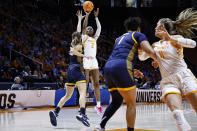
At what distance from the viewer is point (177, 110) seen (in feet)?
10.4

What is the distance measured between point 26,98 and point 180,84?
728cm

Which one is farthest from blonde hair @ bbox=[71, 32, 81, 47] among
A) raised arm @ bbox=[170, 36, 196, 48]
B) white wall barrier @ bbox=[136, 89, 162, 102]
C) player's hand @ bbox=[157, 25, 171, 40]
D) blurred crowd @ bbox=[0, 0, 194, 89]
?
white wall barrier @ bbox=[136, 89, 162, 102]

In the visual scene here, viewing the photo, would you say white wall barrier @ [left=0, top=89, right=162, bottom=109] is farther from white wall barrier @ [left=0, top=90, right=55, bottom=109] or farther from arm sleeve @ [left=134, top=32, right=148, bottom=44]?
arm sleeve @ [left=134, top=32, right=148, bottom=44]

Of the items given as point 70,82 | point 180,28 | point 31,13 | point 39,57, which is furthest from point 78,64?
point 31,13

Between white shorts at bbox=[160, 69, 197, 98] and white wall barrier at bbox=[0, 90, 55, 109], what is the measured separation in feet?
22.6

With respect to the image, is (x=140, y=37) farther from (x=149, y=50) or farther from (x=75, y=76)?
(x=75, y=76)

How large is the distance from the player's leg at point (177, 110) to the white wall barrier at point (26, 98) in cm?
700

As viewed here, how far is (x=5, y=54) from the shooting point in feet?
44.0

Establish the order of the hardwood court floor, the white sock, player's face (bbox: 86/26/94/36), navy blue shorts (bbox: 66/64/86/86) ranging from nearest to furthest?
the white sock < the hardwood court floor < navy blue shorts (bbox: 66/64/86/86) < player's face (bbox: 86/26/94/36)

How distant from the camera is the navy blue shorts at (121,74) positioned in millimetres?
3709

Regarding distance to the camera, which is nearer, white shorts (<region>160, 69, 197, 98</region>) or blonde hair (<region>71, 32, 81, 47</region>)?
white shorts (<region>160, 69, 197, 98</region>)

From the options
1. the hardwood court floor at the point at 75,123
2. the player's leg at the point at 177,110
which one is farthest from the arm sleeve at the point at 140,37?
the hardwood court floor at the point at 75,123

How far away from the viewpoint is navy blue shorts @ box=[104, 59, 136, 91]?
371 centimetres

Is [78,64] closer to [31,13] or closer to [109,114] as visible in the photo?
[109,114]
